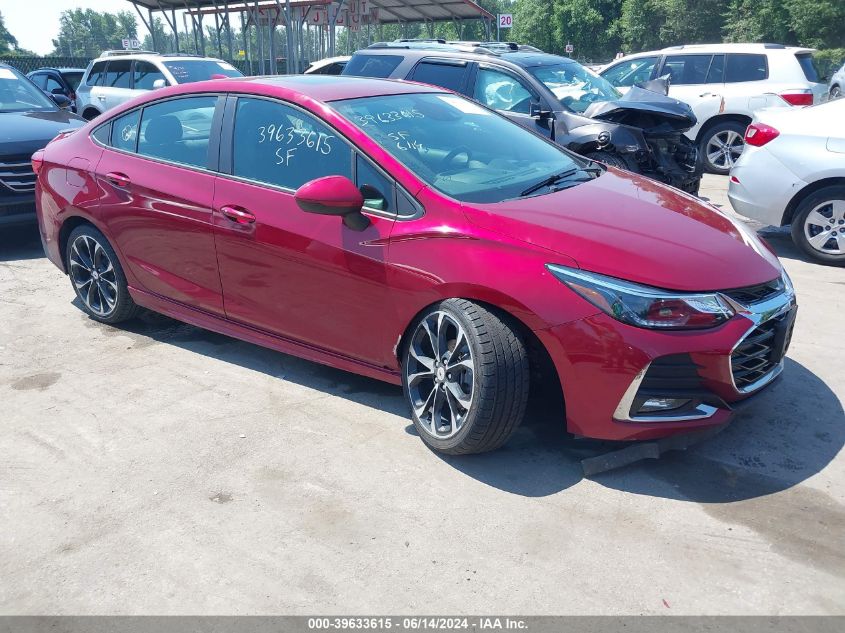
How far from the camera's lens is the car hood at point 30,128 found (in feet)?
23.6

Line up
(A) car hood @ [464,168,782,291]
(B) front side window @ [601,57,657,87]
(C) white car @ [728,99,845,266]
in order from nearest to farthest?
(A) car hood @ [464,168,782,291]
(C) white car @ [728,99,845,266]
(B) front side window @ [601,57,657,87]

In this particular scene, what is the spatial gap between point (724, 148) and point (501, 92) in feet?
15.2

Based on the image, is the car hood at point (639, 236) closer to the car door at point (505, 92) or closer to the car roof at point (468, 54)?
the car door at point (505, 92)

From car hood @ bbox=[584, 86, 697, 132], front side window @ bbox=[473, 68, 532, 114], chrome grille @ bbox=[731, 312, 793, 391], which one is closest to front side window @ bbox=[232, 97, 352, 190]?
chrome grille @ bbox=[731, 312, 793, 391]

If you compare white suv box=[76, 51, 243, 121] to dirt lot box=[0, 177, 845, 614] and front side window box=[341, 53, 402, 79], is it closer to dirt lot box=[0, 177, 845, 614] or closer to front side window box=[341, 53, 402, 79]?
front side window box=[341, 53, 402, 79]

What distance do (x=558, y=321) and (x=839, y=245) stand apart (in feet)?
15.0

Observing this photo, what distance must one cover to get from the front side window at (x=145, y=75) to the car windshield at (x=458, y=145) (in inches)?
388

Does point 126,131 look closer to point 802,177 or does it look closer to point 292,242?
point 292,242

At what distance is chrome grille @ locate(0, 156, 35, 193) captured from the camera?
23.1ft

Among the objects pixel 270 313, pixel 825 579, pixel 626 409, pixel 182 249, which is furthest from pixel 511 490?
pixel 182 249

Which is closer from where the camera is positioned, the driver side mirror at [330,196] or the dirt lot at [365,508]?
the dirt lot at [365,508]

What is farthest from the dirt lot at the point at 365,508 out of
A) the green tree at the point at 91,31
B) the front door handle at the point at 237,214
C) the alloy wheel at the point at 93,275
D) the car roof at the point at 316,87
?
the green tree at the point at 91,31

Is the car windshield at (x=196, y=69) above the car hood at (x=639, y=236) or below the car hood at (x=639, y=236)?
below

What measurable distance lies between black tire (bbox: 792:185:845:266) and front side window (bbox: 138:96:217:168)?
508 centimetres
